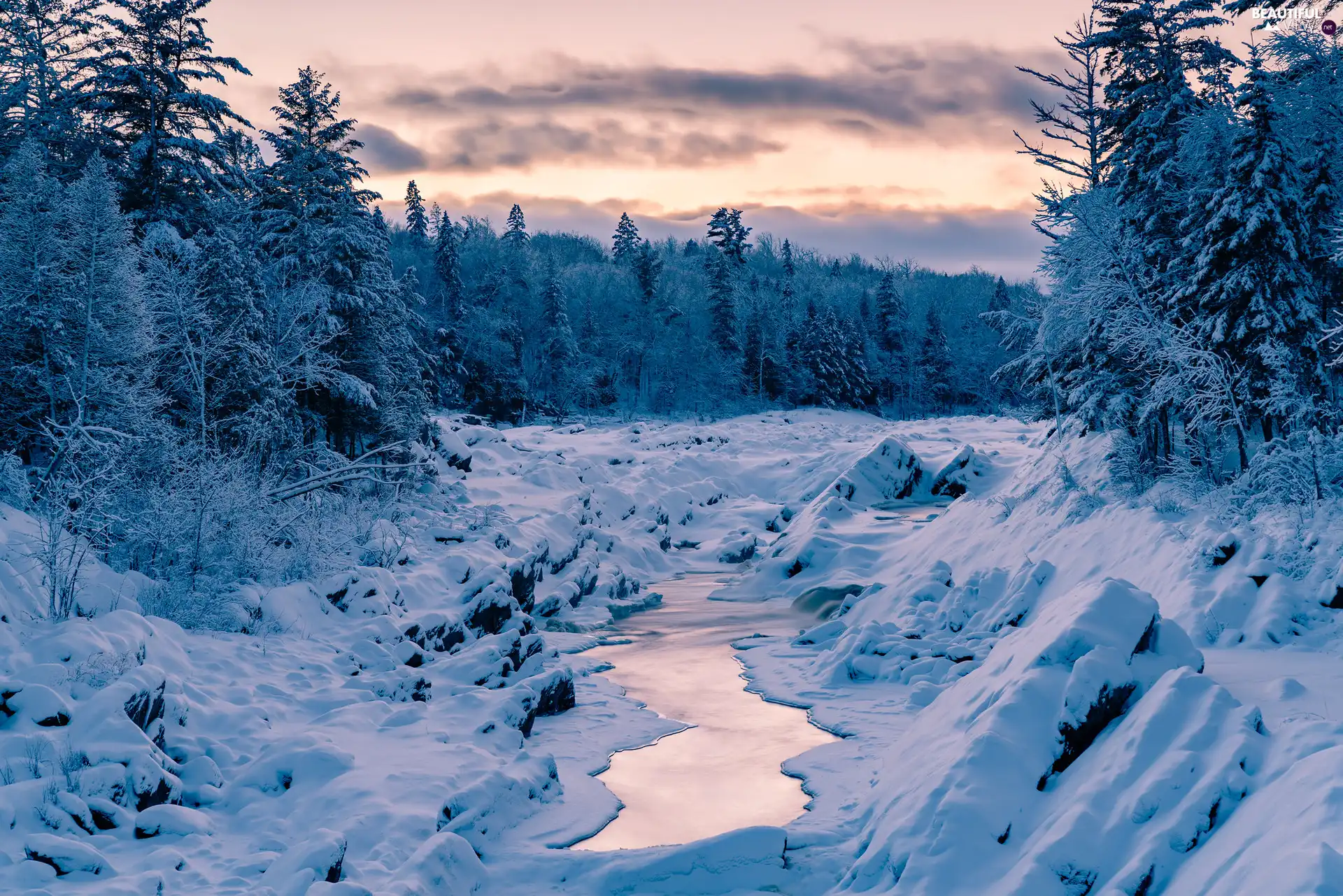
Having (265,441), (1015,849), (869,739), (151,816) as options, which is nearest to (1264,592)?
(869,739)

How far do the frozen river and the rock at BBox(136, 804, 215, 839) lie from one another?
3.35 m

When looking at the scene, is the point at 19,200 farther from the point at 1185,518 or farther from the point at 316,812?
the point at 1185,518

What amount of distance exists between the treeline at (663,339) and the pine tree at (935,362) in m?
0.13

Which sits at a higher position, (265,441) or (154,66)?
(154,66)

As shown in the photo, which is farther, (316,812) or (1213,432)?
(1213,432)

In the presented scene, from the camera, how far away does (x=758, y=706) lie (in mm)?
12445

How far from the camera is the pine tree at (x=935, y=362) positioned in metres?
78.1

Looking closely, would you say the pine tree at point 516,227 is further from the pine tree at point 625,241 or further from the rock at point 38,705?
the rock at point 38,705

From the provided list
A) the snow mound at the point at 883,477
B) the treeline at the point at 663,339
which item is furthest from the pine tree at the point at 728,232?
the snow mound at the point at 883,477

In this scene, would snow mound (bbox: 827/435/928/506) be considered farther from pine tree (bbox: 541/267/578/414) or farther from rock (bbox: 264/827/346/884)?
pine tree (bbox: 541/267/578/414)

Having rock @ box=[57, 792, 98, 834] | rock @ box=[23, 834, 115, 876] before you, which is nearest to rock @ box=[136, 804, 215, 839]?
rock @ box=[57, 792, 98, 834]

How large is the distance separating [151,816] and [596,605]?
42.0ft

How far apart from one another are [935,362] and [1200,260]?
208ft

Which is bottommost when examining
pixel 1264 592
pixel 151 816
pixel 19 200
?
pixel 151 816
